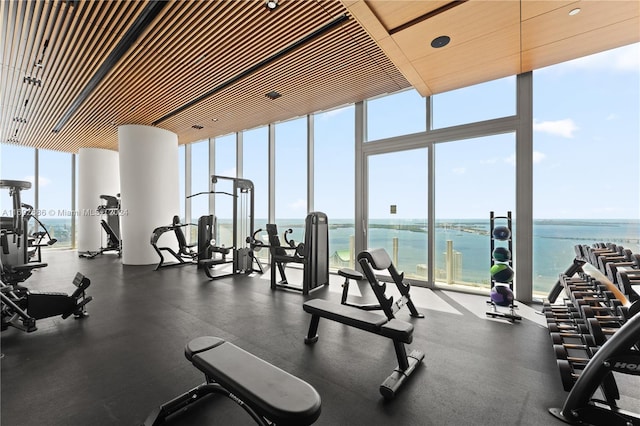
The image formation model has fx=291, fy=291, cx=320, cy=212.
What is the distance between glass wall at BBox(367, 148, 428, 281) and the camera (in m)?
5.26

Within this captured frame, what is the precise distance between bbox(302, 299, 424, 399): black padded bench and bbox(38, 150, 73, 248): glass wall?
36.2ft

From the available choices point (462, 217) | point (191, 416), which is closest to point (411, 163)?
point (462, 217)

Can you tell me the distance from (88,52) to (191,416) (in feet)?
15.8

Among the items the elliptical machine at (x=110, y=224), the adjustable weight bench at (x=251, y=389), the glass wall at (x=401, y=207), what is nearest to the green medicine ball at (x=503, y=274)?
the glass wall at (x=401, y=207)

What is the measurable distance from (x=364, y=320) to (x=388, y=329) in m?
0.22

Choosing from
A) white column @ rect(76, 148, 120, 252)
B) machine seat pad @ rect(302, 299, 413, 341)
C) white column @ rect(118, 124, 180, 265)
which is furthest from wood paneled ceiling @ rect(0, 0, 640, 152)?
white column @ rect(76, 148, 120, 252)

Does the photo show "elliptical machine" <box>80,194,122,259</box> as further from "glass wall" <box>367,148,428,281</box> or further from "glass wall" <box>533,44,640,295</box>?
"glass wall" <box>533,44,640,295</box>

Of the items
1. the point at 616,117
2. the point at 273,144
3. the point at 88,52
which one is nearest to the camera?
the point at 616,117

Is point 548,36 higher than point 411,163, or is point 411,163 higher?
point 548,36

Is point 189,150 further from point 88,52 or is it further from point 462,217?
point 462,217

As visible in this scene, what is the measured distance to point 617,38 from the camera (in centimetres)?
333

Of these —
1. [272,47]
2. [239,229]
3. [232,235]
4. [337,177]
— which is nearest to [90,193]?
[239,229]

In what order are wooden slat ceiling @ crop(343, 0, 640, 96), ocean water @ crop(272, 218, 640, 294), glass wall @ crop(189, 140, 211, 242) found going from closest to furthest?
wooden slat ceiling @ crop(343, 0, 640, 96) → ocean water @ crop(272, 218, 640, 294) → glass wall @ crop(189, 140, 211, 242)

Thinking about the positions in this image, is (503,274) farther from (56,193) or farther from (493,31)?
(56,193)
